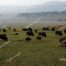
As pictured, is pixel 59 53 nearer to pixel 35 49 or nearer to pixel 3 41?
pixel 35 49

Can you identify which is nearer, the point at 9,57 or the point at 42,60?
the point at 42,60

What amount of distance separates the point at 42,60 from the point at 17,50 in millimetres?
9822

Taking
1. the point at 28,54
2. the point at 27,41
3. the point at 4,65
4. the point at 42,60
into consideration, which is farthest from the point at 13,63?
the point at 27,41

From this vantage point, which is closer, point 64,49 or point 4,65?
point 4,65

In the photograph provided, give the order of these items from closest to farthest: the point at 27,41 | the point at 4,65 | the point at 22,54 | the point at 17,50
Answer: the point at 4,65, the point at 22,54, the point at 17,50, the point at 27,41

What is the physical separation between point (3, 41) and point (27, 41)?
4.56 m

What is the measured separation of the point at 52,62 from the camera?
1436 inches

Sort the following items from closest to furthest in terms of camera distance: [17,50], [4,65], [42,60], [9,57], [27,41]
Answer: [4,65], [42,60], [9,57], [17,50], [27,41]

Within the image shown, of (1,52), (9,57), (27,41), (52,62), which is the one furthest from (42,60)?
(27,41)

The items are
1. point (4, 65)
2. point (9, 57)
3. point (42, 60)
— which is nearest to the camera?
point (4, 65)

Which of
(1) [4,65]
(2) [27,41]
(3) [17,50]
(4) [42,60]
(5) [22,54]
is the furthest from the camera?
(2) [27,41]

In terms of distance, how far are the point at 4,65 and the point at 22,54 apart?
8.12 metres

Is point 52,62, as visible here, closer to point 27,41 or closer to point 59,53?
point 59,53

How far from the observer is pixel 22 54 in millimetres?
43188
